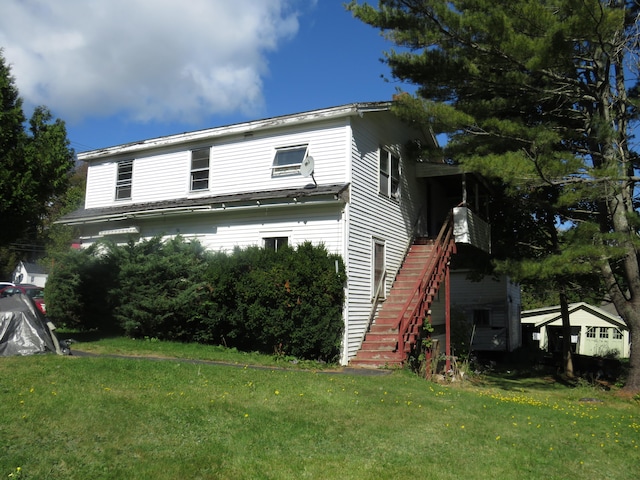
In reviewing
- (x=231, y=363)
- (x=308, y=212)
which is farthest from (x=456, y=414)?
(x=308, y=212)

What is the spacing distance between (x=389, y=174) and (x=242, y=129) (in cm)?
486

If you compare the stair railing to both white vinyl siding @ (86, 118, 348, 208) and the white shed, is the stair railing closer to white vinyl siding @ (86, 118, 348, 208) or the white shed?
white vinyl siding @ (86, 118, 348, 208)

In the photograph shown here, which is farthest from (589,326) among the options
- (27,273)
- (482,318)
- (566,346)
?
(27,273)

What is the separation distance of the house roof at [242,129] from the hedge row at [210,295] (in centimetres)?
374

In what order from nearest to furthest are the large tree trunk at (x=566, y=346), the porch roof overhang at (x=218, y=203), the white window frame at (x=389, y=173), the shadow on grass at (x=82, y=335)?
the porch roof overhang at (x=218, y=203)
the shadow on grass at (x=82, y=335)
the white window frame at (x=389, y=173)
the large tree trunk at (x=566, y=346)

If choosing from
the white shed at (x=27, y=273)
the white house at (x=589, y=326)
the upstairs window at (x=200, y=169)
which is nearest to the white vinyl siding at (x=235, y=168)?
the upstairs window at (x=200, y=169)

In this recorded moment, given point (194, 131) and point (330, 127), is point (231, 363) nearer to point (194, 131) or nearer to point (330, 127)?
A: point (330, 127)

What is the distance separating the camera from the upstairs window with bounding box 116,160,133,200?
19.4 m

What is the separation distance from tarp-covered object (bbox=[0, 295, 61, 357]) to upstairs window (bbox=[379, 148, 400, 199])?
989 centimetres

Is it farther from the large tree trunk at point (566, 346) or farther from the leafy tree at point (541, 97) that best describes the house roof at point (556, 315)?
the leafy tree at point (541, 97)

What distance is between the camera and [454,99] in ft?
52.9

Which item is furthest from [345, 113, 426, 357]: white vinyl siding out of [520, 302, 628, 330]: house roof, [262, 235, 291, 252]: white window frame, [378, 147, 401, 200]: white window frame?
[520, 302, 628, 330]: house roof

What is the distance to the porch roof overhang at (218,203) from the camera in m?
14.1

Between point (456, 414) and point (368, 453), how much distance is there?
267 cm
